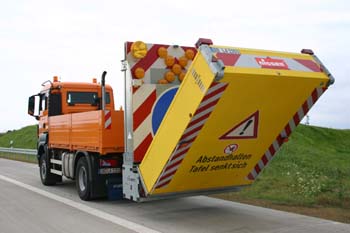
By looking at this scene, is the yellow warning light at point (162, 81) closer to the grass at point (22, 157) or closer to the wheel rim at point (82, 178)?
the wheel rim at point (82, 178)

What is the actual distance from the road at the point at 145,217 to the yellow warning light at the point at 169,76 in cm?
253

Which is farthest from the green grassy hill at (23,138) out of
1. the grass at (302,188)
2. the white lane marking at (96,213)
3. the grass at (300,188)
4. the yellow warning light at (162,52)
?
the yellow warning light at (162,52)

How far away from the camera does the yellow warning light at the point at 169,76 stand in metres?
9.31

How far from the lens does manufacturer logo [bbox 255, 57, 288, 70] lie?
7.08m

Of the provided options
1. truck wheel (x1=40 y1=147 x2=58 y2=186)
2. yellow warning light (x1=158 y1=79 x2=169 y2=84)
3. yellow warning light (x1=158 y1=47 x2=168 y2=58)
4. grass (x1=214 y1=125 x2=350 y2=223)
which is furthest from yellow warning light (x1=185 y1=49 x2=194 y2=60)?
truck wheel (x1=40 y1=147 x2=58 y2=186)

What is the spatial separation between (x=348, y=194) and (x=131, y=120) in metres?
5.10

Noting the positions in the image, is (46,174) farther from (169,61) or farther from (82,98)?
(169,61)

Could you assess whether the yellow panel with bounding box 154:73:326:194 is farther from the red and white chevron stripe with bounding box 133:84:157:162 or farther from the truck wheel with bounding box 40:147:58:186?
the truck wheel with bounding box 40:147:58:186

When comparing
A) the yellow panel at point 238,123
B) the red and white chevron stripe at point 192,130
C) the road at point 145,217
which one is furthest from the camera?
the road at point 145,217

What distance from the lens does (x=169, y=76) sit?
30.6 ft

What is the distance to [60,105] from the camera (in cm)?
1353

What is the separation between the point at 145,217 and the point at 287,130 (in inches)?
116

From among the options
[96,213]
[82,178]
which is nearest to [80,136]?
[82,178]

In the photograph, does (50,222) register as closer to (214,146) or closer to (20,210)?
(20,210)
